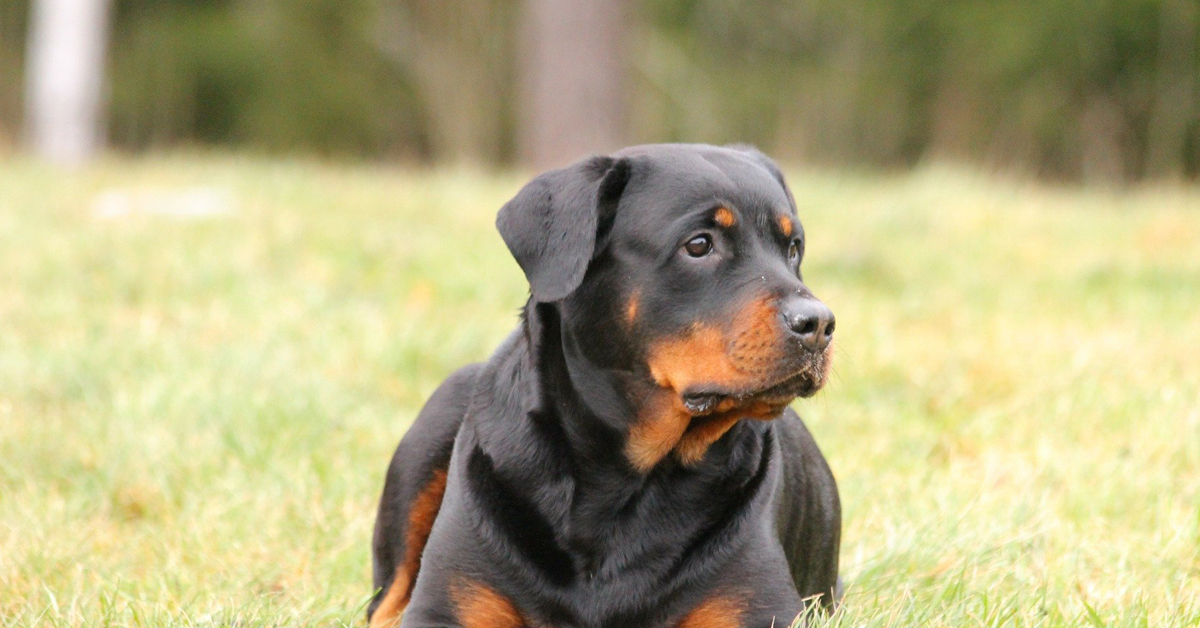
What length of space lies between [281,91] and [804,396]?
19.7 m

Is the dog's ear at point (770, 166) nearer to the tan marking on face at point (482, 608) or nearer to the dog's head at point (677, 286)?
the dog's head at point (677, 286)

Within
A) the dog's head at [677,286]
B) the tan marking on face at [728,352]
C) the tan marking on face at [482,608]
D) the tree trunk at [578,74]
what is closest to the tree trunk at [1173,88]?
the tree trunk at [578,74]

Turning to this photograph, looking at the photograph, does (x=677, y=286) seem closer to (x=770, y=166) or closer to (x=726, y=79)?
(x=770, y=166)

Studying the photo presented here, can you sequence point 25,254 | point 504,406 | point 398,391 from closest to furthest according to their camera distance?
point 504,406
point 398,391
point 25,254

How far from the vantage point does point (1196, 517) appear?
3736 mm

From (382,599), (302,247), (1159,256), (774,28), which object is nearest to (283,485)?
(382,599)

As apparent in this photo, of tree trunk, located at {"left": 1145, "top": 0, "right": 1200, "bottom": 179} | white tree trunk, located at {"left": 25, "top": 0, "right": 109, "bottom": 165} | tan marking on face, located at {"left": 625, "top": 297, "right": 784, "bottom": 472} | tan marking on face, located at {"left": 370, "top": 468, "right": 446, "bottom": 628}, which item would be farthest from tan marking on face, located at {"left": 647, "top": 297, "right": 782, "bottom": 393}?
tree trunk, located at {"left": 1145, "top": 0, "right": 1200, "bottom": 179}

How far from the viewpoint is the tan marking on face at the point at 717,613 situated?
2822 mm

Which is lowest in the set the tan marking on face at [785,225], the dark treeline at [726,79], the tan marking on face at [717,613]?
the dark treeline at [726,79]

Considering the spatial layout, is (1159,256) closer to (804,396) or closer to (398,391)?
(398,391)

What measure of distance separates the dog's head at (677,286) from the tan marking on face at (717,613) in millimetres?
344

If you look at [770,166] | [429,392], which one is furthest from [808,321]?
[429,392]

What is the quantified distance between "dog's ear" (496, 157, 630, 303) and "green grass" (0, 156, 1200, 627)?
960mm

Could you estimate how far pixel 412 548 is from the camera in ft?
11.0
